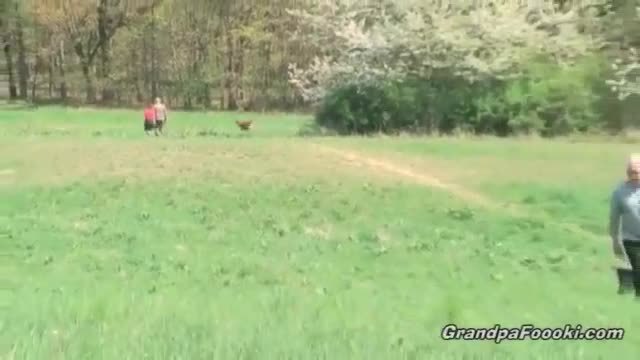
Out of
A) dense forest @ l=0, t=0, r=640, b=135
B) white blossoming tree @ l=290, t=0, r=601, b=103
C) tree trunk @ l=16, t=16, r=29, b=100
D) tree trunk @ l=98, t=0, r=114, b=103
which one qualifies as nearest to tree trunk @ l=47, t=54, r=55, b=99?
tree trunk @ l=16, t=16, r=29, b=100

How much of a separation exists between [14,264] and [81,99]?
55069 millimetres

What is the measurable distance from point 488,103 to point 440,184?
13350 millimetres

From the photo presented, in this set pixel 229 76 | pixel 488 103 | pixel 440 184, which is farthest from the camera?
pixel 229 76

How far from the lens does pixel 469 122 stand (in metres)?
38.9

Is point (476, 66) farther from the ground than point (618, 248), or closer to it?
farther from the ground

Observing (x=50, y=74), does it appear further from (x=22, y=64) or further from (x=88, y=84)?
(x=88, y=84)

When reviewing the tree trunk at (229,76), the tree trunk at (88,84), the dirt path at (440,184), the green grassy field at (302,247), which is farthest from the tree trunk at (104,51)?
the dirt path at (440,184)

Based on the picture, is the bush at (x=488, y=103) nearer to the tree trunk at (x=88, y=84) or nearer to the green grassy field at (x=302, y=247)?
the green grassy field at (x=302, y=247)

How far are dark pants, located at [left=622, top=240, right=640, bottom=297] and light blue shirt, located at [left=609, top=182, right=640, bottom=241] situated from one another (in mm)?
70

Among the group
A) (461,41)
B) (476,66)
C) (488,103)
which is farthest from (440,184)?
(461,41)

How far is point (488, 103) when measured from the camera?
1515 inches

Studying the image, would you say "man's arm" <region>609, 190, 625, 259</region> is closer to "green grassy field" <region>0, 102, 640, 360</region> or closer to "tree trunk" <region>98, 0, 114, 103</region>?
"green grassy field" <region>0, 102, 640, 360</region>

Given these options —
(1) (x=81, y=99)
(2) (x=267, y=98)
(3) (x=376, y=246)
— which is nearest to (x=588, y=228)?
(3) (x=376, y=246)

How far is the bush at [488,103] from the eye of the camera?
1508 inches
